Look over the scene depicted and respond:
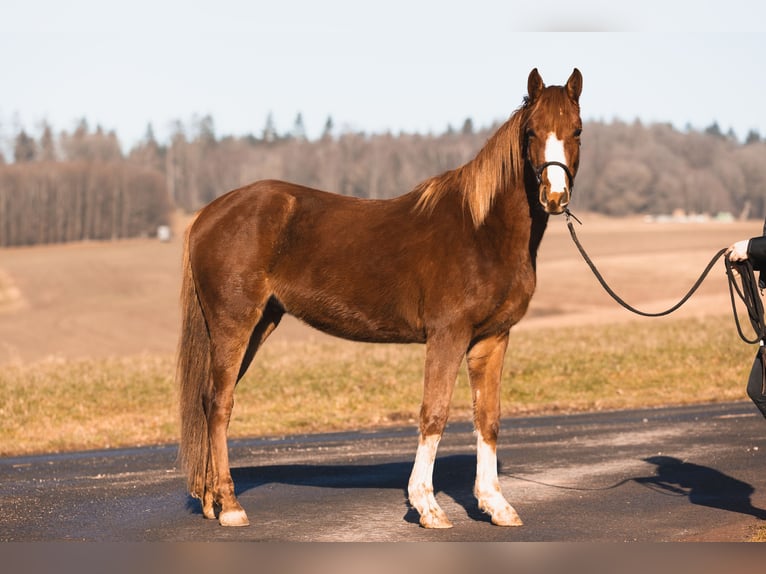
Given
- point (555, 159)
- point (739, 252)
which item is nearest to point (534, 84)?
point (555, 159)

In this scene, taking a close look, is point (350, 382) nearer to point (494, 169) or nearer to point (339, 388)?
point (339, 388)

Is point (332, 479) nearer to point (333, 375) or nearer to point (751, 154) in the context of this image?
point (333, 375)

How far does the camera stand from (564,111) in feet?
24.3

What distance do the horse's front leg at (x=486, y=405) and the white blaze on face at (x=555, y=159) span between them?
4.96ft

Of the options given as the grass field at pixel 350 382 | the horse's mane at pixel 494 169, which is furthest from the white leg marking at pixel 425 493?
the grass field at pixel 350 382

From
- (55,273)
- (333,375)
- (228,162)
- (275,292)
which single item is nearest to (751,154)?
(228,162)

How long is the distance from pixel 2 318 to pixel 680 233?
48.8 meters

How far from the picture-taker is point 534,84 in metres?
7.57

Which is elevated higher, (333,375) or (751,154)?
(751,154)

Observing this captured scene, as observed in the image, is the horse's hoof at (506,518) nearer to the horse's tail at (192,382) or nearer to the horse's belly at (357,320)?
the horse's belly at (357,320)

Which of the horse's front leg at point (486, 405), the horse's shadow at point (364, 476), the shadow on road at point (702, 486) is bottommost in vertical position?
the horse's shadow at point (364, 476)

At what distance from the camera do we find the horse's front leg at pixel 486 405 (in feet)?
26.1

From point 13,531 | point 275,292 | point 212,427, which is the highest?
point 275,292

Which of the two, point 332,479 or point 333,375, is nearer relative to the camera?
point 332,479
